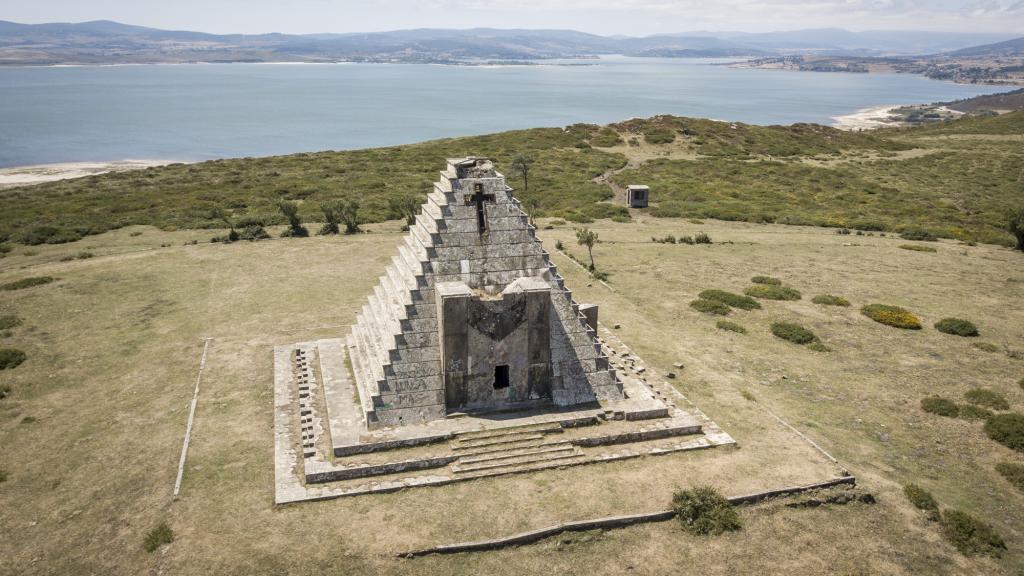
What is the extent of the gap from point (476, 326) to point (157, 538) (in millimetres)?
9171

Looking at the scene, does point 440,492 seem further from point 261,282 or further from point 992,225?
point 992,225

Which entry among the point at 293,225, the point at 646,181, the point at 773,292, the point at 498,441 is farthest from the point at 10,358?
the point at 646,181

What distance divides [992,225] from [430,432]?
5607 cm

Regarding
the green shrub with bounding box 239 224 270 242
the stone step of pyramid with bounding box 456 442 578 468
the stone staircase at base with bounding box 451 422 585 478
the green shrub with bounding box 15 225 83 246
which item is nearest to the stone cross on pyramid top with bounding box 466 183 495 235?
the stone staircase at base with bounding box 451 422 585 478

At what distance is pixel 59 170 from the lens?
94.5m

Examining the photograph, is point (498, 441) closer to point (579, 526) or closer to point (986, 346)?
point (579, 526)

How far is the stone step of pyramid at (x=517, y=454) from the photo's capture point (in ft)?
58.4

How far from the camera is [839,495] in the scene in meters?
16.9

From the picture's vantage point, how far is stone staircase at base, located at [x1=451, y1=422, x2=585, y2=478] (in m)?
17.6

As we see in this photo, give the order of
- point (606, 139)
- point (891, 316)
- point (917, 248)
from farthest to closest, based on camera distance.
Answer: point (606, 139) → point (917, 248) → point (891, 316)

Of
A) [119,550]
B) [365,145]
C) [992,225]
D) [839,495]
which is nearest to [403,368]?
[119,550]

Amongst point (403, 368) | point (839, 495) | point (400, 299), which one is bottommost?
point (839, 495)

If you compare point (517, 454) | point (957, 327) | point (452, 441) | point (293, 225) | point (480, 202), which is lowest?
point (957, 327)

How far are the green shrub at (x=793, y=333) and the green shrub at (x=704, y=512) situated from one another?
14102 mm
